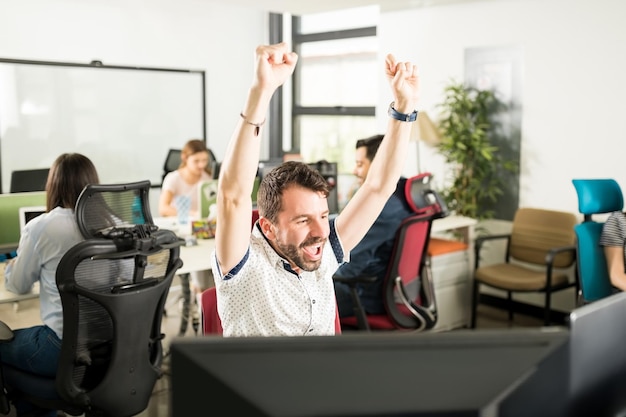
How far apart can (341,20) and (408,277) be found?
437 cm

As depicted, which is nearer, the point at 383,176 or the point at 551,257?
the point at 383,176

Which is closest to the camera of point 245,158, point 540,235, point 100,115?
point 245,158

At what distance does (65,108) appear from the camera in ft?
20.3

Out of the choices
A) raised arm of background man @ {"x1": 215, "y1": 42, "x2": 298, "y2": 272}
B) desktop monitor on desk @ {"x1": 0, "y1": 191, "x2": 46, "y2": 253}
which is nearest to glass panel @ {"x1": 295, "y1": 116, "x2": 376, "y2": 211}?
desktop monitor on desk @ {"x1": 0, "y1": 191, "x2": 46, "y2": 253}

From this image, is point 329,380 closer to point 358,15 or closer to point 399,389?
point 399,389

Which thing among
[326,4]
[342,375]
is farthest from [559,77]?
[342,375]

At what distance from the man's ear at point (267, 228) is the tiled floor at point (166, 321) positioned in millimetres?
1043

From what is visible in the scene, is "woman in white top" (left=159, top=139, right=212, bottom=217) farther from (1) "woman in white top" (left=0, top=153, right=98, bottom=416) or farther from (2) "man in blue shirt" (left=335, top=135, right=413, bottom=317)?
(1) "woman in white top" (left=0, top=153, right=98, bottom=416)

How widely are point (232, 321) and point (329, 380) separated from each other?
33.7 inches

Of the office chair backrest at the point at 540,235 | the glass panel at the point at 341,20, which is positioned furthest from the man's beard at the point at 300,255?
the glass panel at the point at 341,20

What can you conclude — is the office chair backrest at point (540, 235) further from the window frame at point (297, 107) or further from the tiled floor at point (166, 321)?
the window frame at point (297, 107)

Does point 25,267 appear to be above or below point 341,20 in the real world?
below

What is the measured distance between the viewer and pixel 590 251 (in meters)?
3.87

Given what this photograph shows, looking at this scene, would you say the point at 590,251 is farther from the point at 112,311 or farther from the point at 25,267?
the point at 25,267
